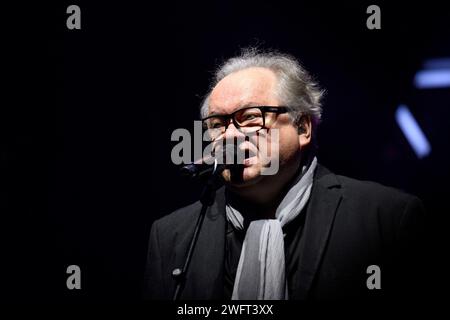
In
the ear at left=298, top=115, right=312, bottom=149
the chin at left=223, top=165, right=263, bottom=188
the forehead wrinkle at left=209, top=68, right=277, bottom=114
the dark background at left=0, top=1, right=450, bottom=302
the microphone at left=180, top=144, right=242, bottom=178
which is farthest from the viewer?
the dark background at left=0, top=1, right=450, bottom=302

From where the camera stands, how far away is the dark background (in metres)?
2.82

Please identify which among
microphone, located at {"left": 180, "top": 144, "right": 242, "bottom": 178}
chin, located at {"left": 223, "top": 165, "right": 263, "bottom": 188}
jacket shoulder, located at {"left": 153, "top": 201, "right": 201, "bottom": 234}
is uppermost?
microphone, located at {"left": 180, "top": 144, "right": 242, "bottom": 178}

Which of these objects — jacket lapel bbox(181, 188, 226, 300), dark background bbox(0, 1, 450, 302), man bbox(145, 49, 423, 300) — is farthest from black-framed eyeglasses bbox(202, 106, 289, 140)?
dark background bbox(0, 1, 450, 302)

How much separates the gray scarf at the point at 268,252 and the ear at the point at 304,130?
0.15m

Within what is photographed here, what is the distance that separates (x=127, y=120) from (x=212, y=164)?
1.62 meters

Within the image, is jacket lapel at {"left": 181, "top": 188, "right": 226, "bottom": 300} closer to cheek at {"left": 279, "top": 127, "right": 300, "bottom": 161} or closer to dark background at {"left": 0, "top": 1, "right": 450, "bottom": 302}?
cheek at {"left": 279, "top": 127, "right": 300, "bottom": 161}

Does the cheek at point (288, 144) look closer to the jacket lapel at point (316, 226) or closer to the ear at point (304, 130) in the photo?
the ear at point (304, 130)

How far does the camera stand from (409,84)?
292cm

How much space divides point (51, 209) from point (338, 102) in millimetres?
2240

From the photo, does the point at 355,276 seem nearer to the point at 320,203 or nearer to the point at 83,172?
the point at 320,203

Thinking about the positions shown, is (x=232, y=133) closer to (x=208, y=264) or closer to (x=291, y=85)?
(x=291, y=85)

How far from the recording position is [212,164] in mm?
1661
